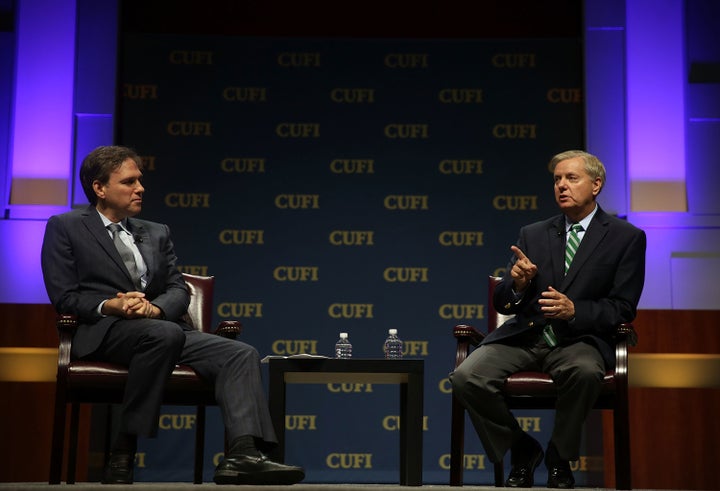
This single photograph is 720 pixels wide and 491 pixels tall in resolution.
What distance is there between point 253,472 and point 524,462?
A: 1126mm

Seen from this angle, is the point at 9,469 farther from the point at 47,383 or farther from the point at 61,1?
Result: the point at 61,1

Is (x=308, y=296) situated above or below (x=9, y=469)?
above

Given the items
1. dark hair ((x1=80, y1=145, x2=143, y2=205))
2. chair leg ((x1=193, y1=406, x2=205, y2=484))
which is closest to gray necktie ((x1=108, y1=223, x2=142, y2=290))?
dark hair ((x1=80, y1=145, x2=143, y2=205))

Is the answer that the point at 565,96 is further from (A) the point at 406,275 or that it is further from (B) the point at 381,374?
(B) the point at 381,374

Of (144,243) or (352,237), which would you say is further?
(352,237)

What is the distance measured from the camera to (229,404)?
3551mm

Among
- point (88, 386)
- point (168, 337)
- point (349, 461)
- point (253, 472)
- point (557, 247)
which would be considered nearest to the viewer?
point (253, 472)

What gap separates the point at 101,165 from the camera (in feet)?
13.3

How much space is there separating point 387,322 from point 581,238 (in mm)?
1948

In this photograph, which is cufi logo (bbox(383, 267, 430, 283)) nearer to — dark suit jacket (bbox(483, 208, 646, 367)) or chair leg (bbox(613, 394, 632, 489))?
dark suit jacket (bbox(483, 208, 646, 367))

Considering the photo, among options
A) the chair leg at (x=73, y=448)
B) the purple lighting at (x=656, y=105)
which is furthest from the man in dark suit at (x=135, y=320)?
the purple lighting at (x=656, y=105)

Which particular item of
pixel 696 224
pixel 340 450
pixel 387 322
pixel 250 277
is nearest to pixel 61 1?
pixel 250 277

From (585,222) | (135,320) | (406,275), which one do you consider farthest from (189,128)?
(585,222)

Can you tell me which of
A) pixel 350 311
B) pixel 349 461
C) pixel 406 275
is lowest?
pixel 349 461
